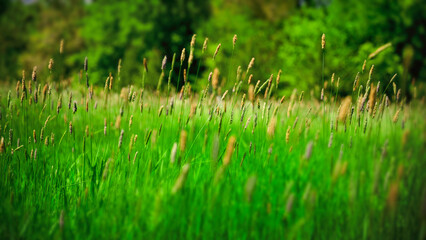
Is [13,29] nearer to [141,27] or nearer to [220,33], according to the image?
[141,27]

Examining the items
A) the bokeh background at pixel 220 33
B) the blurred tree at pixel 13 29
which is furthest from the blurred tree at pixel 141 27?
the blurred tree at pixel 13 29

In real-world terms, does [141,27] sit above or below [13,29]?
above

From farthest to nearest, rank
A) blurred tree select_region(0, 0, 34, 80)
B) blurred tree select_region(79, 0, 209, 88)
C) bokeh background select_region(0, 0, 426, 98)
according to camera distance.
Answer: blurred tree select_region(0, 0, 34, 80), blurred tree select_region(79, 0, 209, 88), bokeh background select_region(0, 0, 426, 98)

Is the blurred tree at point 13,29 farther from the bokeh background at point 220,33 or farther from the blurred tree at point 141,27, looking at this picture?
the blurred tree at point 141,27

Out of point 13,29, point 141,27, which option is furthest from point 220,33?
point 13,29

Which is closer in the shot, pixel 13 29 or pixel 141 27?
pixel 141 27

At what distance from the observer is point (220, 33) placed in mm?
19609

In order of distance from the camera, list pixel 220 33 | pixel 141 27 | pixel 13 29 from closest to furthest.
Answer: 1. pixel 220 33
2. pixel 141 27
3. pixel 13 29

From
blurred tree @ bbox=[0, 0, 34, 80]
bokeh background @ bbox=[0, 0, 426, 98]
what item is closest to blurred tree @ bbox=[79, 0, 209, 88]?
bokeh background @ bbox=[0, 0, 426, 98]

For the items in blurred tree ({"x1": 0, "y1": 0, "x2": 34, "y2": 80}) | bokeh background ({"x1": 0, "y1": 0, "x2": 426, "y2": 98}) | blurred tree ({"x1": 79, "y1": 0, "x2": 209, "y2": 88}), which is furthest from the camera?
blurred tree ({"x1": 0, "y1": 0, "x2": 34, "y2": 80})

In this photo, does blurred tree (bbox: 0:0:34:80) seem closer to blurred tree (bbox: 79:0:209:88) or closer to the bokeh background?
the bokeh background

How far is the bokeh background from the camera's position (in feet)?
45.3

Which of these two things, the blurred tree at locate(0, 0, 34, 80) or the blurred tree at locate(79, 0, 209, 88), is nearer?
the blurred tree at locate(79, 0, 209, 88)

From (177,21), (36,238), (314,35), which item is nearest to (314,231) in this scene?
(36,238)
